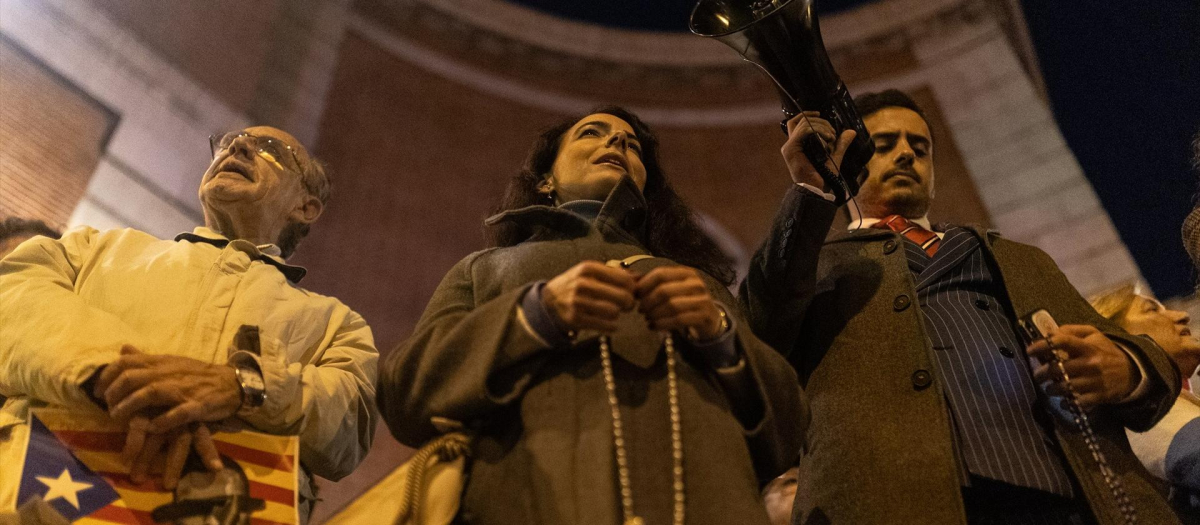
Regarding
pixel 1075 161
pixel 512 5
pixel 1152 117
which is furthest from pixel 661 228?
pixel 512 5

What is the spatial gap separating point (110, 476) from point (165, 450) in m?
0.10

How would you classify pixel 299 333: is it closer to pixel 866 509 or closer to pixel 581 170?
pixel 581 170

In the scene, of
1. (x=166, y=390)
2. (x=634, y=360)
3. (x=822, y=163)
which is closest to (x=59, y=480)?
(x=166, y=390)

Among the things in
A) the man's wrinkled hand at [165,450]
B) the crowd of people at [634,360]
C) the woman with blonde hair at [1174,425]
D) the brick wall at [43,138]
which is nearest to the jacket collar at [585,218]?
the crowd of people at [634,360]

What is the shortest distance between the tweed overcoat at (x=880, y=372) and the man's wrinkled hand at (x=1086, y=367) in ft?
0.23

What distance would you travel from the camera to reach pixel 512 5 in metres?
8.00

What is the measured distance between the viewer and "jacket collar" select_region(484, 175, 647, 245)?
84.9 inches

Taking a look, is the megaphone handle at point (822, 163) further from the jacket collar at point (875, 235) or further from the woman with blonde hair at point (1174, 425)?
the woman with blonde hair at point (1174, 425)

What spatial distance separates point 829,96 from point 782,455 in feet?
3.36

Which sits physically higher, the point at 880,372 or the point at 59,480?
the point at 880,372

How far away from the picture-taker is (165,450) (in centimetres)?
180

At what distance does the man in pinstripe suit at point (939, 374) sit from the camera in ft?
6.64

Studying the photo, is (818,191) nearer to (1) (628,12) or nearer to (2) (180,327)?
(2) (180,327)

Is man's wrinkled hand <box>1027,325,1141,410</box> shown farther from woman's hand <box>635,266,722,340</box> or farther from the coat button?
woman's hand <box>635,266,722,340</box>
